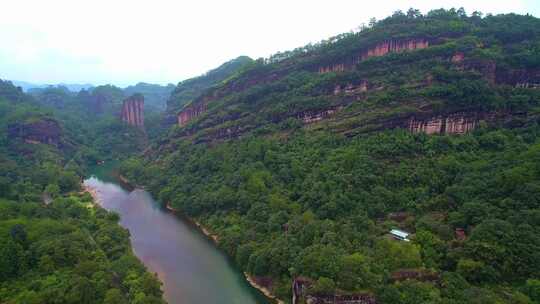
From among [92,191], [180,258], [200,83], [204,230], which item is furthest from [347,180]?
[200,83]

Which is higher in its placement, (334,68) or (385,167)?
(334,68)

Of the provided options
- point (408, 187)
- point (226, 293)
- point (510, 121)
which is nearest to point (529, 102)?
point (510, 121)

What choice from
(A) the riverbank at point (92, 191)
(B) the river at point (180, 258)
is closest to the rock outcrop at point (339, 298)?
(B) the river at point (180, 258)

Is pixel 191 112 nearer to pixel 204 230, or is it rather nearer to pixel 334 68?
pixel 334 68

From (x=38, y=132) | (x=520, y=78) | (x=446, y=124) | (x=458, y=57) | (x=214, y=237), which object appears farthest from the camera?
(x=38, y=132)

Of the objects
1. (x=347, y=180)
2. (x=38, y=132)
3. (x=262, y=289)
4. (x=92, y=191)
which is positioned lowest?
(x=262, y=289)

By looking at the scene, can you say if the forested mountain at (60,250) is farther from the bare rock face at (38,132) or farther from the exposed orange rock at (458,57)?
the exposed orange rock at (458,57)

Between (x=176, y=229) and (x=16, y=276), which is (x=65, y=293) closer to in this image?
(x=16, y=276)
